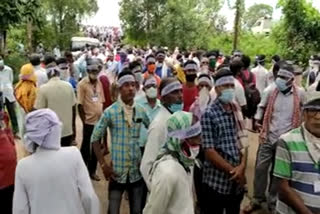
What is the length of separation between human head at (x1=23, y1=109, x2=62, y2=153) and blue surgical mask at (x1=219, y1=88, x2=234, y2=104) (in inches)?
62.5

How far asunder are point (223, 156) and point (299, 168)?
108cm

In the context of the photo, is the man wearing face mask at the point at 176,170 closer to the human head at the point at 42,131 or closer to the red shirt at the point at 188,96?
the human head at the point at 42,131

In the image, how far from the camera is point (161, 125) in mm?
3611

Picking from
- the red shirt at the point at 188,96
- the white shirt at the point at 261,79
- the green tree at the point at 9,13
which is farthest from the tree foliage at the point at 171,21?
the red shirt at the point at 188,96

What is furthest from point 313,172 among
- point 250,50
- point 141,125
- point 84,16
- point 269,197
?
point 84,16

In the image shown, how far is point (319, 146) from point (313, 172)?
0.16 meters

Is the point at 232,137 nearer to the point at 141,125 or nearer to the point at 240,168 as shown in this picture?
the point at 240,168

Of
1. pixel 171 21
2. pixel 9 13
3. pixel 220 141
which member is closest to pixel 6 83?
pixel 9 13

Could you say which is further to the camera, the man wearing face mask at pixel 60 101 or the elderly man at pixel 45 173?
the man wearing face mask at pixel 60 101

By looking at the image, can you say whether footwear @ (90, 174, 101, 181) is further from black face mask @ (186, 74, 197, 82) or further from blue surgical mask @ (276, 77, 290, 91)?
blue surgical mask @ (276, 77, 290, 91)

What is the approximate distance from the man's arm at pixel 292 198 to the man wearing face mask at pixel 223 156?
91cm

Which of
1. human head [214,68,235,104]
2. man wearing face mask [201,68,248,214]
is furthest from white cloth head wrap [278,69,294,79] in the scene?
man wearing face mask [201,68,248,214]

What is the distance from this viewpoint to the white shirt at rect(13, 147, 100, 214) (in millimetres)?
3035

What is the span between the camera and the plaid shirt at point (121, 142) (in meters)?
4.17
